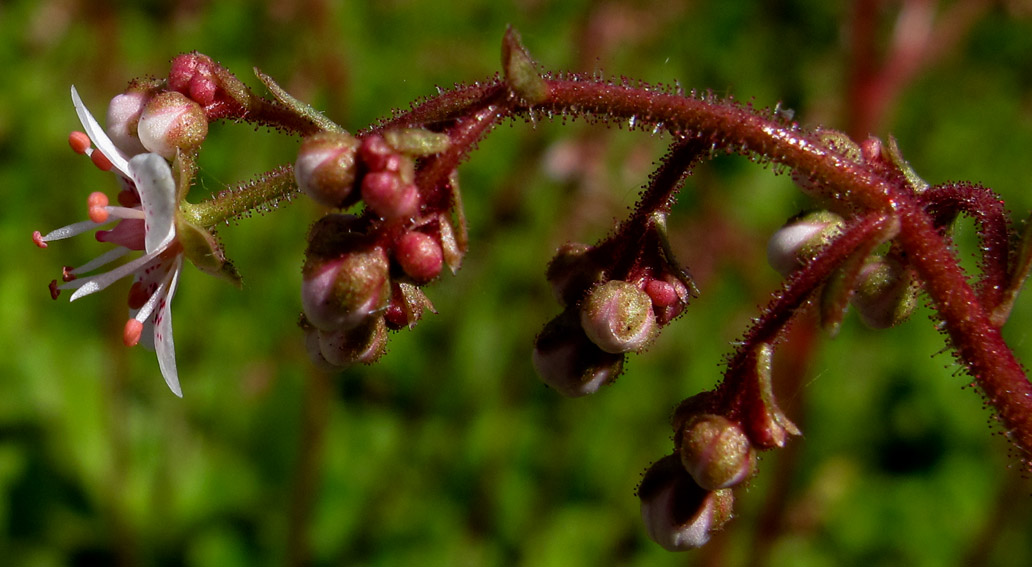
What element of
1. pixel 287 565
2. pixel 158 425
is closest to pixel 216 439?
pixel 158 425

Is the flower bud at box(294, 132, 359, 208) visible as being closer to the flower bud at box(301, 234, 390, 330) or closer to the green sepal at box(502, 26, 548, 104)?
the flower bud at box(301, 234, 390, 330)

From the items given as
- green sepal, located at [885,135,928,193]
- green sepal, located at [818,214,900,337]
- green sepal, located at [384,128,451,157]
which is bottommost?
green sepal, located at [384,128,451,157]

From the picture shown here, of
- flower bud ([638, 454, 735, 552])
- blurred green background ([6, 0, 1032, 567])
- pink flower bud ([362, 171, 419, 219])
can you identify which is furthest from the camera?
blurred green background ([6, 0, 1032, 567])

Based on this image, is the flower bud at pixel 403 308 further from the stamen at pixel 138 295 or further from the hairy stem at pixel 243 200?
the stamen at pixel 138 295

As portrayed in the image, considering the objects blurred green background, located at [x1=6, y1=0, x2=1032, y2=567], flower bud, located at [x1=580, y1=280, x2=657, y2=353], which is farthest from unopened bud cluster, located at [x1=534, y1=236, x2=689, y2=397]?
blurred green background, located at [x1=6, y1=0, x2=1032, y2=567]

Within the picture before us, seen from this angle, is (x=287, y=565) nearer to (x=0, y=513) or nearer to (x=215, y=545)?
(x=215, y=545)

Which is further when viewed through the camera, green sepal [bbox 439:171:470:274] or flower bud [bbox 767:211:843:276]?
flower bud [bbox 767:211:843:276]

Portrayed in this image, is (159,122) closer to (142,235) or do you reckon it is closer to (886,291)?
(142,235)
